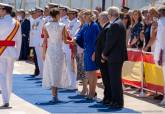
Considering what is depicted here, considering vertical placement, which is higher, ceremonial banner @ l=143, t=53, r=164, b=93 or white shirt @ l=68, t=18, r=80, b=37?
white shirt @ l=68, t=18, r=80, b=37

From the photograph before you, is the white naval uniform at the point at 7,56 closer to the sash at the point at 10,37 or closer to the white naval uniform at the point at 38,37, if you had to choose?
the sash at the point at 10,37

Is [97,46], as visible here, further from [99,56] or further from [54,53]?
[54,53]

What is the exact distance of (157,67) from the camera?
12.7 meters

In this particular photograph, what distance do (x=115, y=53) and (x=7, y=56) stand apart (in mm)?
2024

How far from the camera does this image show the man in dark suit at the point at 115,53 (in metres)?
11.5

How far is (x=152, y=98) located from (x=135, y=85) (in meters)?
1.01

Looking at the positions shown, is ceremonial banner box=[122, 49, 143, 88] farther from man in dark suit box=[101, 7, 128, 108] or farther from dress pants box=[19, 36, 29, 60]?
dress pants box=[19, 36, 29, 60]

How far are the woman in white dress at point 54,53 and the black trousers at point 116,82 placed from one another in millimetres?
1139

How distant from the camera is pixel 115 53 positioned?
1153cm

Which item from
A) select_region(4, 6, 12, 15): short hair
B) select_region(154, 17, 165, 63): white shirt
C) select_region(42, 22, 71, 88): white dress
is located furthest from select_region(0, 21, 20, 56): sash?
select_region(154, 17, 165, 63): white shirt

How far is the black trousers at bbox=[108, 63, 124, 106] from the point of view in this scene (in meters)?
11.6

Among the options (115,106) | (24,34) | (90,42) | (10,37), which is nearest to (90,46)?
(90,42)

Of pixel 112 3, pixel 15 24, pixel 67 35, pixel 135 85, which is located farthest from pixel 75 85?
pixel 112 3

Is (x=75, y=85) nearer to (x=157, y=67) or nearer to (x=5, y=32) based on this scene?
(x=157, y=67)
